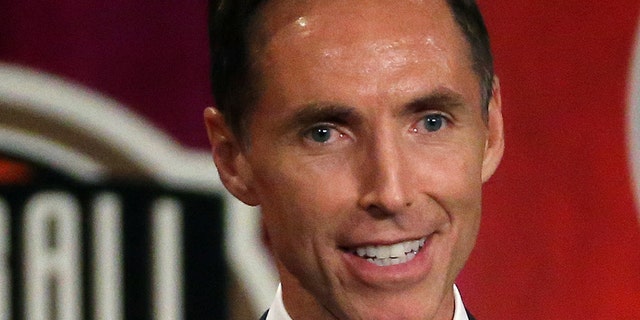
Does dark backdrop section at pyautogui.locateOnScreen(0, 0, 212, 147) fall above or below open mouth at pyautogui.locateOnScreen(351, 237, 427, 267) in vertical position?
above

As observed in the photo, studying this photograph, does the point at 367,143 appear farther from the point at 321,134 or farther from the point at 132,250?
the point at 132,250

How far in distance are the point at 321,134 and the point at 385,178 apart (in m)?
0.09

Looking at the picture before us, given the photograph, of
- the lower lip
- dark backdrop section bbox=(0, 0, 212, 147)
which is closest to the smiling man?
the lower lip

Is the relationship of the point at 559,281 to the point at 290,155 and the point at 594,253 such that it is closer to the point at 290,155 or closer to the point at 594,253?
the point at 594,253

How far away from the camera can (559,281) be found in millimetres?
1620

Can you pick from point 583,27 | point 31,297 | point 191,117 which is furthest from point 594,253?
point 31,297

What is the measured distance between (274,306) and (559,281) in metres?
0.74

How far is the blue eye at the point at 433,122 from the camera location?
2.99ft

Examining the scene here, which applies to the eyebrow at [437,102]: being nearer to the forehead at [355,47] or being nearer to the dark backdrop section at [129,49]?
the forehead at [355,47]

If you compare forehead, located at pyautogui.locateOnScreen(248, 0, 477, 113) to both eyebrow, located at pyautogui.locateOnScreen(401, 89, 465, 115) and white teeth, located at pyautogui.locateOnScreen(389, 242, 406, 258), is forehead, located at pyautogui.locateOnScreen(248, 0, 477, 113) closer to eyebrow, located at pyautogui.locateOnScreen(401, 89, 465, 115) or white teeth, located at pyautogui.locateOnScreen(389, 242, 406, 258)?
eyebrow, located at pyautogui.locateOnScreen(401, 89, 465, 115)

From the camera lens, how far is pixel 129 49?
5.31 feet

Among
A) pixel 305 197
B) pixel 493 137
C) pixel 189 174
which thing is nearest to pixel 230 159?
pixel 305 197

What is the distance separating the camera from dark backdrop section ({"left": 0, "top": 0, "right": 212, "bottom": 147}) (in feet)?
5.28

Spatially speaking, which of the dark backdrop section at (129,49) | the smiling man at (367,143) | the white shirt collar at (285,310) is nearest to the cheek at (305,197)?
the smiling man at (367,143)
